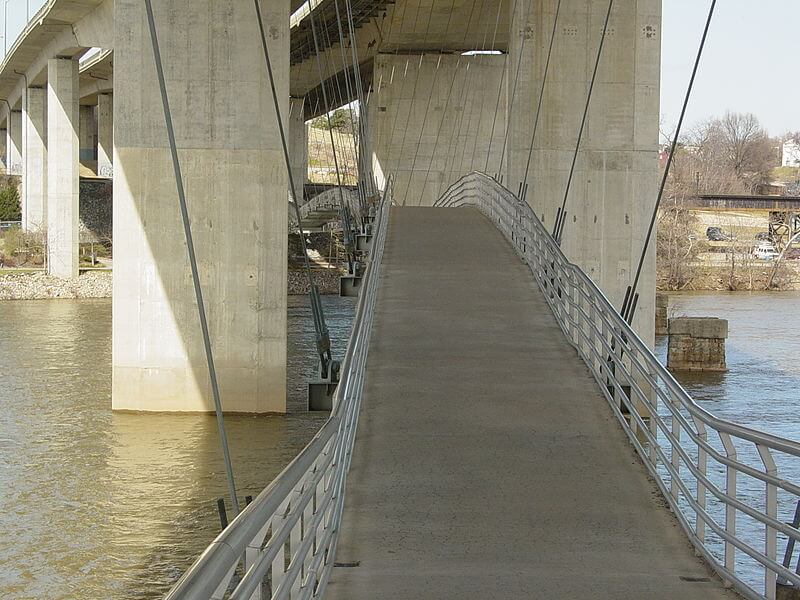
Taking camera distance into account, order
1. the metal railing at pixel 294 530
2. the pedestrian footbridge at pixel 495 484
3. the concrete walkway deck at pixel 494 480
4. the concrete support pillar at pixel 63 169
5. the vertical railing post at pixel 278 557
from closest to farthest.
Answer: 1. the metal railing at pixel 294 530
2. the vertical railing post at pixel 278 557
3. the pedestrian footbridge at pixel 495 484
4. the concrete walkway deck at pixel 494 480
5. the concrete support pillar at pixel 63 169

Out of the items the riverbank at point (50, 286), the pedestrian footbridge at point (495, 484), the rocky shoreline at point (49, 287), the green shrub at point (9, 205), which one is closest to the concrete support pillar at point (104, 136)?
the green shrub at point (9, 205)

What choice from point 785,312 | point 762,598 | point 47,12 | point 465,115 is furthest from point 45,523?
point 785,312

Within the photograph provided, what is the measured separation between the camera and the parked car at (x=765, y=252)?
2889 inches

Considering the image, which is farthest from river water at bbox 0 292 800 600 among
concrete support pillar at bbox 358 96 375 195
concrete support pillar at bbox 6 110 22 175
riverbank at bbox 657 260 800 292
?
concrete support pillar at bbox 6 110 22 175

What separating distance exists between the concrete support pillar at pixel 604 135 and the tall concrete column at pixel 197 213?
31.1 feet

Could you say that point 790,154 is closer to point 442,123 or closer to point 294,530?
point 442,123

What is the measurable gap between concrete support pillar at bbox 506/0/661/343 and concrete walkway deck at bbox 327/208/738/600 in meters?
14.9

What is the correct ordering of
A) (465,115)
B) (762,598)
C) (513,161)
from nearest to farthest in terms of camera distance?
(762,598) < (513,161) < (465,115)

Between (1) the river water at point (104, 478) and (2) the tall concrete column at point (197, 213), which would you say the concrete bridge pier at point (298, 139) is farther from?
(2) the tall concrete column at point (197, 213)

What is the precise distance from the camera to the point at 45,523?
16297 mm

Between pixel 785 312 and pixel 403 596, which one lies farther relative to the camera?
pixel 785 312

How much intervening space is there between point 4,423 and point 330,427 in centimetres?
1753

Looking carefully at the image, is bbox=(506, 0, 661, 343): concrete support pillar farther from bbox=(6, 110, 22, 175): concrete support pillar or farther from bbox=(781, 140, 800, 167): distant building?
bbox=(781, 140, 800, 167): distant building

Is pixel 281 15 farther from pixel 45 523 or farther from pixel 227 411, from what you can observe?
pixel 45 523
